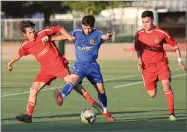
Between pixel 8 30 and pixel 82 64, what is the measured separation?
50449 millimetres

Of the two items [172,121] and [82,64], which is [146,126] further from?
[82,64]

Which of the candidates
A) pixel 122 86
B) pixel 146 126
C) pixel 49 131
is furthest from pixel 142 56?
pixel 122 86

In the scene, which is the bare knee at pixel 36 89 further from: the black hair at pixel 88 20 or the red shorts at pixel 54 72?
the black hair at pixel 88 20

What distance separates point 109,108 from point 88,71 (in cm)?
223

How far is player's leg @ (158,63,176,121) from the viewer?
1404 cm

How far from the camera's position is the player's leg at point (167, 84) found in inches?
553

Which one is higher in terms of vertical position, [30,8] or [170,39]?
[170,39]

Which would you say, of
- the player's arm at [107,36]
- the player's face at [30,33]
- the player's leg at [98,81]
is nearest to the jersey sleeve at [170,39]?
the player's arm at [107,36]

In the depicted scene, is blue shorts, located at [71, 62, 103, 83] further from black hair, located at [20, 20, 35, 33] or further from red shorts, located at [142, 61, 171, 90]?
red shorts, located at [142, 61, 171, 90]

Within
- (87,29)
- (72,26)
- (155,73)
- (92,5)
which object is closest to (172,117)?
(155,73)

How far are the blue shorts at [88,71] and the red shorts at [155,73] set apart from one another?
50.2 inches

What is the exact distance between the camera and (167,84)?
14.4 meters

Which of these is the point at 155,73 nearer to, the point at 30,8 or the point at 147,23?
the point at 147,23

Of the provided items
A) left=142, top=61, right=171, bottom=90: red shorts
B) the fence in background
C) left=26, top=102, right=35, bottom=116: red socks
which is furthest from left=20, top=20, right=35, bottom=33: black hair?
the fence in background
